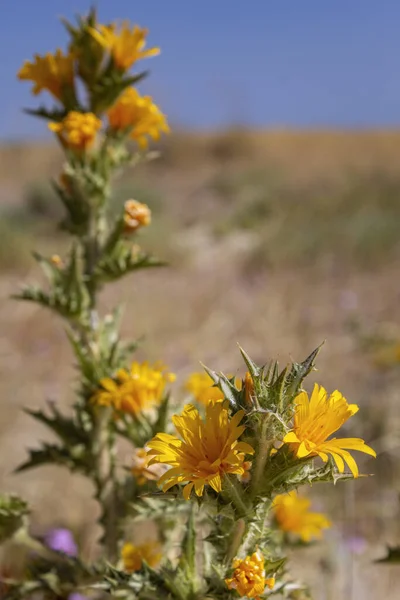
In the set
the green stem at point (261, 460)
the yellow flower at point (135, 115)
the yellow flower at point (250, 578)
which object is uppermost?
the yellow flower at point (135, 115)

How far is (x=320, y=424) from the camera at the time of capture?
1158 mm

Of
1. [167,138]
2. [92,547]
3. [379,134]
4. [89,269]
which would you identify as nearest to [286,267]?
[92,547]

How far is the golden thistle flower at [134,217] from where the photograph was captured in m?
2.12

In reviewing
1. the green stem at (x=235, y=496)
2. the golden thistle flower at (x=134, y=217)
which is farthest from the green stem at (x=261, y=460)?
the golden thistle flower at (x=134, y=217)

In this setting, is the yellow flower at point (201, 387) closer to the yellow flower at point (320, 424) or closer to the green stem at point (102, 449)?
the green stem at point (102, 449)

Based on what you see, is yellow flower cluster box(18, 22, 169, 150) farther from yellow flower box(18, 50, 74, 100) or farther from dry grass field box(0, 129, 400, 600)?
dry grass field box(0, 129, 400, 600)

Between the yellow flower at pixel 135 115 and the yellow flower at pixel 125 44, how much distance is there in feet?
0.33

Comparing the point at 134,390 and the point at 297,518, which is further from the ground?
the point at 134,390

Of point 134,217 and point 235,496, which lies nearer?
point 235,496

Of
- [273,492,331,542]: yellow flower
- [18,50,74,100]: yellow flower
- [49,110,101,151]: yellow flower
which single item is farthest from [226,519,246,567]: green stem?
[18,50,74,100]: yellow flower

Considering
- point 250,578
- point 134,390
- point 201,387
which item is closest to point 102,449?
point 134,390

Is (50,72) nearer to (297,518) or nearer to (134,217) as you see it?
(134,217)

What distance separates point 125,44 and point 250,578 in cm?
178

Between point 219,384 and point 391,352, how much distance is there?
4.22m
